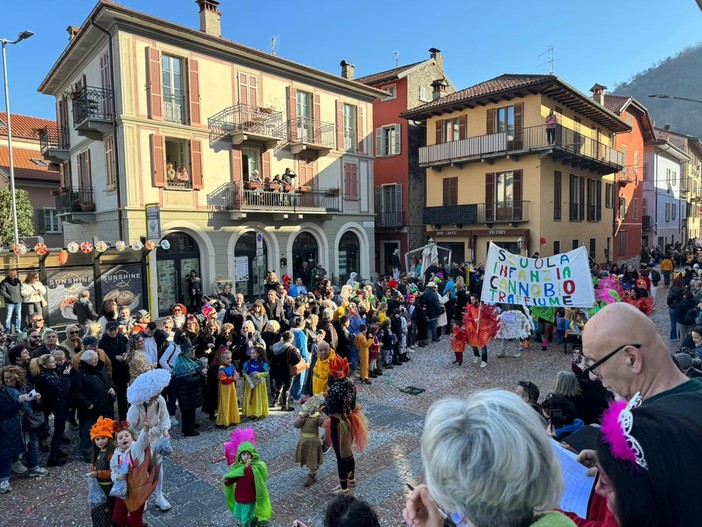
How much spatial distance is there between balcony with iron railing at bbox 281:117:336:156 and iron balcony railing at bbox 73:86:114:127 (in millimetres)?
7539

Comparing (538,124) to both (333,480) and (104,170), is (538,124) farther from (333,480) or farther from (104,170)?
(333,480)

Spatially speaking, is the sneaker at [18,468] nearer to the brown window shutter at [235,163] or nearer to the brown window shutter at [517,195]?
the brown window shutter at [235,163]

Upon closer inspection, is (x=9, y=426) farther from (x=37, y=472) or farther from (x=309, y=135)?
(x=309, y=135)

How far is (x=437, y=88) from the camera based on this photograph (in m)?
29.8

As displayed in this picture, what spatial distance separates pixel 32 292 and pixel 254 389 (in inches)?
327

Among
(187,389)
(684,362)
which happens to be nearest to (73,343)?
(187,389)

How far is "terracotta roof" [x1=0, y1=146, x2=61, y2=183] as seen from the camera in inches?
1302

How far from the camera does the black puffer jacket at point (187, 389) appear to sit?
7.12m

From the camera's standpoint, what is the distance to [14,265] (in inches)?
484

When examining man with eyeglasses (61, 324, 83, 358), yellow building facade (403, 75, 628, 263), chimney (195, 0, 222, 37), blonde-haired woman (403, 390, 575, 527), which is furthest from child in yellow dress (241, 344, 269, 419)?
yellow building facade (403, 75, 628, 263)

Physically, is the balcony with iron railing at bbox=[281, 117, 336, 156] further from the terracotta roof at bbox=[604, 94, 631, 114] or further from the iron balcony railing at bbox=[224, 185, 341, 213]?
the terracotta roof at bbox=[604, 94, 631, 114]

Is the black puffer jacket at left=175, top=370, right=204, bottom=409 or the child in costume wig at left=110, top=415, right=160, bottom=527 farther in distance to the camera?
the black puffer jacket at left=175, top=370, right=204, bottom=409

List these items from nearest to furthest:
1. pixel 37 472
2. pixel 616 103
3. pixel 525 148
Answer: pixel 37 472
pixel 525 148
pixel 616 103

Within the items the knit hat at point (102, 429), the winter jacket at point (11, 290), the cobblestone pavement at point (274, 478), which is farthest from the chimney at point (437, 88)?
the knit hat at point (102, 429)
